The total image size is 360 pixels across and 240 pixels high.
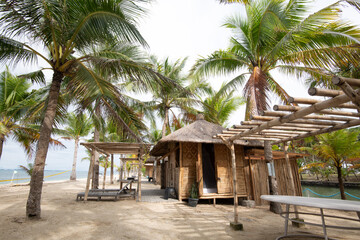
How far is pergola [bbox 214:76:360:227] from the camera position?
7.08 ft

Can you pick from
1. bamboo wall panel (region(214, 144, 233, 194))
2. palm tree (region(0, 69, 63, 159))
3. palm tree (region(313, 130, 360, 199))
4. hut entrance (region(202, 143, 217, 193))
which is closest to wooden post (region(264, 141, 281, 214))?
bamboo wall panel (region(214, 144, 233, 194))

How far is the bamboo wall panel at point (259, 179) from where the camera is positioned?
768 cm

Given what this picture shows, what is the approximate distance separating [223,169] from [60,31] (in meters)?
7.45

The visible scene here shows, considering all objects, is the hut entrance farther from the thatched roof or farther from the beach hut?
the thatched roof

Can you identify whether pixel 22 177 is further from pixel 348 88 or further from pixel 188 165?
pixel 348 88

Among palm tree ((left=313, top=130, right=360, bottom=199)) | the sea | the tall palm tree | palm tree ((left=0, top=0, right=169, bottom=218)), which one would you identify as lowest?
the sea

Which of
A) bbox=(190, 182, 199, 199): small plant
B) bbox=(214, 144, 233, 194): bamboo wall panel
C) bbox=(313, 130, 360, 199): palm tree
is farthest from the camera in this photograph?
bbox=(313, 130, 360, 199): palm tree

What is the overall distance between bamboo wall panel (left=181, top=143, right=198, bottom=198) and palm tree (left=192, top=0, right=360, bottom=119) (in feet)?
9.33

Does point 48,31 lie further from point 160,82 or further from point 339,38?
point 339,38

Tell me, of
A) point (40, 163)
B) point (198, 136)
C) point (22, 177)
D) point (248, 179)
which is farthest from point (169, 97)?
point (22, 177)

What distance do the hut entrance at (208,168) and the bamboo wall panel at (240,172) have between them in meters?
1.02

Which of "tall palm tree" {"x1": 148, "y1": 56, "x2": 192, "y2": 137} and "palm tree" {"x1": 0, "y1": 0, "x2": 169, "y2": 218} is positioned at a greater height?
"tall palm tree" {"x1": 148, "y1": 56, "x2": 192, "y2": 137}

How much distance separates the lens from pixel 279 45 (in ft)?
19.0

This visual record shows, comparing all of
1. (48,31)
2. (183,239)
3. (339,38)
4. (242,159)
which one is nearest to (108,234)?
(183,239)
